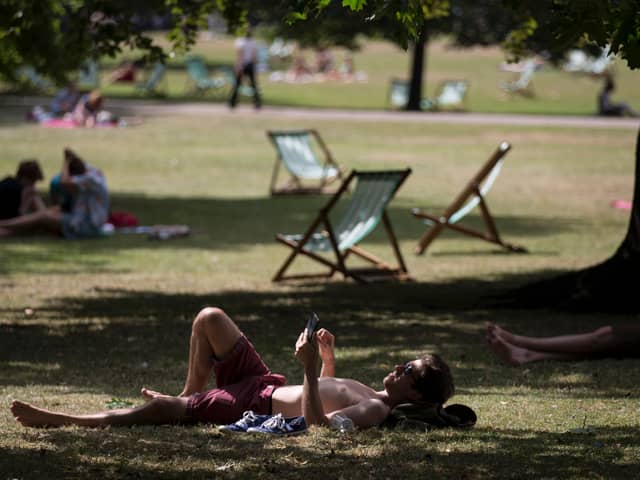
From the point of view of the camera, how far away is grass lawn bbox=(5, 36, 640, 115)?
132ft

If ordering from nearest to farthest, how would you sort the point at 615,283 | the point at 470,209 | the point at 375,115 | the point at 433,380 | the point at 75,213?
the point at 433,380, the point at 615,283, the point at 470,209, the point at 75,213, the point at 375,115

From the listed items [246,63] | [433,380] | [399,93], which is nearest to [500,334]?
[433,380]

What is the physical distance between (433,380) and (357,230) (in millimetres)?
6145

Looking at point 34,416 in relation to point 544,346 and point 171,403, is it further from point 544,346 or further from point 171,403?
point 544,346

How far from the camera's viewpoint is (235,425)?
20.8 ft

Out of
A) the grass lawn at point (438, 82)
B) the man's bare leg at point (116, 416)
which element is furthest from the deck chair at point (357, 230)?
the grass lawn at point (438, 82)

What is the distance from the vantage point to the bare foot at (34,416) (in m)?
6.24

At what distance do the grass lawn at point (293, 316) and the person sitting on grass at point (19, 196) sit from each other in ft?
1.63

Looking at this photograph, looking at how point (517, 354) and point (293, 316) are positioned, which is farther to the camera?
point (293, 316)

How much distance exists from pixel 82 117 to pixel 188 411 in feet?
81.3

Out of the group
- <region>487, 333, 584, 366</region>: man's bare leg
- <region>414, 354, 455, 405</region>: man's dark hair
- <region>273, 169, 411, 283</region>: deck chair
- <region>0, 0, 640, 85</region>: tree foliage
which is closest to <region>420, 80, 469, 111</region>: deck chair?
<region>0, 0, 640, 85</region>: tree foliage

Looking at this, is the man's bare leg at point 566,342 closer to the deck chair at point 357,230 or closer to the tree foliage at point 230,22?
the tree foliage at point 230,22

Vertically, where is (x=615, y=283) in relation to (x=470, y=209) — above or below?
above

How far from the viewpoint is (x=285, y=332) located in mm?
10031
